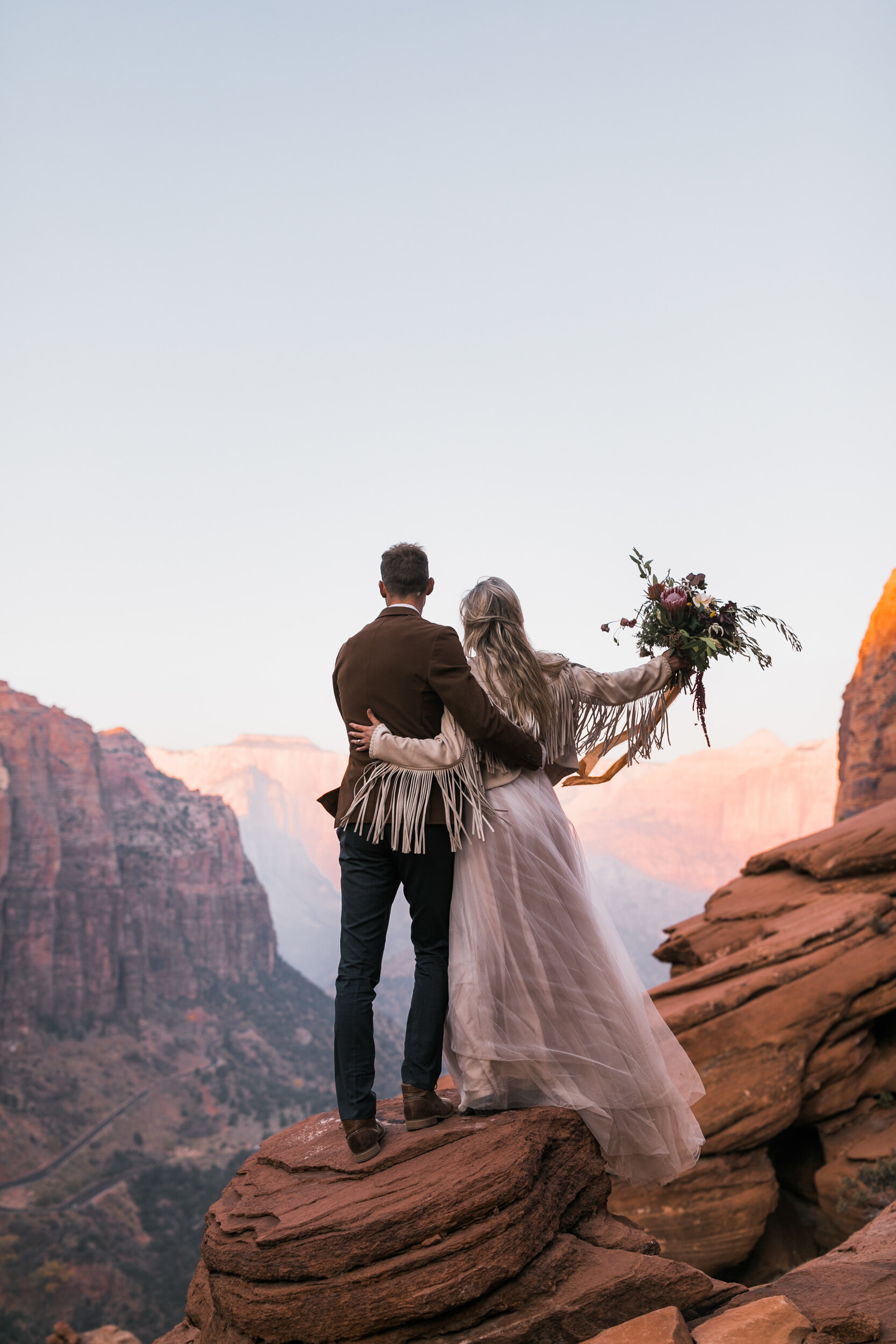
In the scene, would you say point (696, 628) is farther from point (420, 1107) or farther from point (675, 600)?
point (420, 1107)

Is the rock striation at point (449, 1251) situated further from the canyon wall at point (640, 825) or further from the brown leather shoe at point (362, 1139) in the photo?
the canyon wall at point (640, 825)

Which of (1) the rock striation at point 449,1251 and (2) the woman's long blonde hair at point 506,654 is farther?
(2) the woman's long blonde hair at point 506,654

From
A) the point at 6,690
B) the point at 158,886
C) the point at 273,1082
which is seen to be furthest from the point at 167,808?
the point at 273,1082

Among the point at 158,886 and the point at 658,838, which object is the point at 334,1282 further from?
the point at 658,838

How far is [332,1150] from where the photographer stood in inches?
170

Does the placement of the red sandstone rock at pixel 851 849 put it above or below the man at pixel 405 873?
below

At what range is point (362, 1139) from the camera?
4031 mm

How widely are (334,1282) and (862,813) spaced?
41.7 ft

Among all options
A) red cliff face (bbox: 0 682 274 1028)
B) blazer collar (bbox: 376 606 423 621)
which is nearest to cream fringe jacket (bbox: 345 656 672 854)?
blazer collar (bbox: 376 606 423 621)

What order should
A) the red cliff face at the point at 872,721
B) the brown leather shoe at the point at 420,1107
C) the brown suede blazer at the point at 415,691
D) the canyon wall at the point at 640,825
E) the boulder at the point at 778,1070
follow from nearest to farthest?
the brown suede blazer at the point at 415,691
the brown leather shoe at the point at 420,1107
the boulder at the point at 778,1070
the red cliff face at the point at 872,721
the canyon wall at the point at 640,825

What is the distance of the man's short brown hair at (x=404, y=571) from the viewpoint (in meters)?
4.29

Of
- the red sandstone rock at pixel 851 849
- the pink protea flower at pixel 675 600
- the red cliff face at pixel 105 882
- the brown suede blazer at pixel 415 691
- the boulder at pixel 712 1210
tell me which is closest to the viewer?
the brown suede blazer at pixel 415 691

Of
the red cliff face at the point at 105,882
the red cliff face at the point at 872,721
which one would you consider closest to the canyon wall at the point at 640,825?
the red cliff face at the point at 105,882

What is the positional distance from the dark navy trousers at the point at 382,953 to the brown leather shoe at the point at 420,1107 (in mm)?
43
